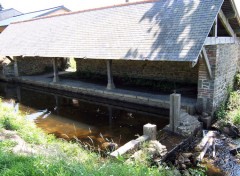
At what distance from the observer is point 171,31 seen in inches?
310

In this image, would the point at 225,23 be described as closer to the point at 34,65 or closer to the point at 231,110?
the point at 231,110

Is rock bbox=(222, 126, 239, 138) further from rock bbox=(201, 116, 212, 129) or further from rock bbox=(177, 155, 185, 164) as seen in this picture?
rock bbox=(177, 155, 185, 164)

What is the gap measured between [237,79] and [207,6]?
3.41 metres

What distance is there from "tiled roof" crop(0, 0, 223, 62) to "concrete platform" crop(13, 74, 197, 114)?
164cm

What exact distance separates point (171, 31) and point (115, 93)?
3357 mm

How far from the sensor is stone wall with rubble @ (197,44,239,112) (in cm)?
734

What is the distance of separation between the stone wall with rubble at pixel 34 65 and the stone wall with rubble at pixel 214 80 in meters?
11.0

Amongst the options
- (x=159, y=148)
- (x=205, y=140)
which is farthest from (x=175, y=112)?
(x=159, y=148)

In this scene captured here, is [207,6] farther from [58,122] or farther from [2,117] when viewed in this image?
[2,117]

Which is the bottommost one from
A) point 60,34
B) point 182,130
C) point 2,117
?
point 182,130

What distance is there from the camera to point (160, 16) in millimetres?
8867

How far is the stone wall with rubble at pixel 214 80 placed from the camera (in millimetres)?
7336

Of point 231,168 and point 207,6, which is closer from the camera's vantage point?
point 231,168

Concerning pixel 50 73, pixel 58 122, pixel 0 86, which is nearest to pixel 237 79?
pixel 58 122
